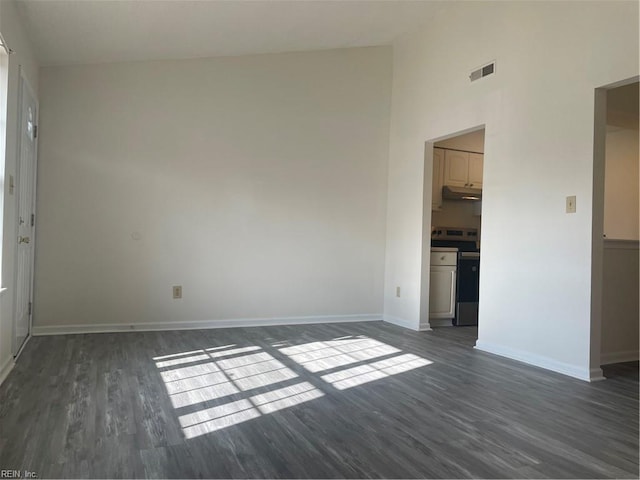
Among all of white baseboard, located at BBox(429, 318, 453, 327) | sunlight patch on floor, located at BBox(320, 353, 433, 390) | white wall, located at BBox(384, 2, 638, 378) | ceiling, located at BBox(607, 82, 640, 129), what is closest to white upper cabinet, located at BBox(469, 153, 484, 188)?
white wall, located at BBox(384, 2, 638, 378)

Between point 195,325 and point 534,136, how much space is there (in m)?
3.40

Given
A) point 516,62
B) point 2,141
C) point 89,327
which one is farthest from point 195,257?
point 516,62

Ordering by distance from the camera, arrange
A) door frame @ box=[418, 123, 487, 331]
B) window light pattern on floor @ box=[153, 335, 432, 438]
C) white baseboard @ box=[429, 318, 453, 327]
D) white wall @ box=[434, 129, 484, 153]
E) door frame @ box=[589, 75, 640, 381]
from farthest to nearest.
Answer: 1. white wall @ box=[434, 129, 484, 153]
2. white baseboard @ box=[429, 318, 453, 327]
3. door frame @ box=[418, 123, 487, 331]
4. door frame @ box=[589, 75, 640, 381]
5. window light pattern on floor @ box=[153, 335, 432, 438]

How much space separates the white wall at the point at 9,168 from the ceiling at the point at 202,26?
0.62ft

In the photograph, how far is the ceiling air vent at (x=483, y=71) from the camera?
3.77m

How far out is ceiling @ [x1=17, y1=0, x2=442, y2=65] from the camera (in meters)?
3.18

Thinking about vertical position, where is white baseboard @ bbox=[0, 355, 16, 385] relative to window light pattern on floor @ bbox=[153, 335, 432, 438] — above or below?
above

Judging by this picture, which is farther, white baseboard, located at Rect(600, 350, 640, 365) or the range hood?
the range hood

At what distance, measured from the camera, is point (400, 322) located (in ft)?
15.9

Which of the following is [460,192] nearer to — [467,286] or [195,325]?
[467,286]

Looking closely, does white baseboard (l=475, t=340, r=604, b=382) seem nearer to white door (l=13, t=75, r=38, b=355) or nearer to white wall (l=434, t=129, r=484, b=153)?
white wall (l=434, t=129, r=484, b=153)

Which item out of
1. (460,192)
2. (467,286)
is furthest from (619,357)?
(460,192)

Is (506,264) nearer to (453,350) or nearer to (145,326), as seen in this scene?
(453,350)

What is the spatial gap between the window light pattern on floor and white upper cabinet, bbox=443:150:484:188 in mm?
2431
